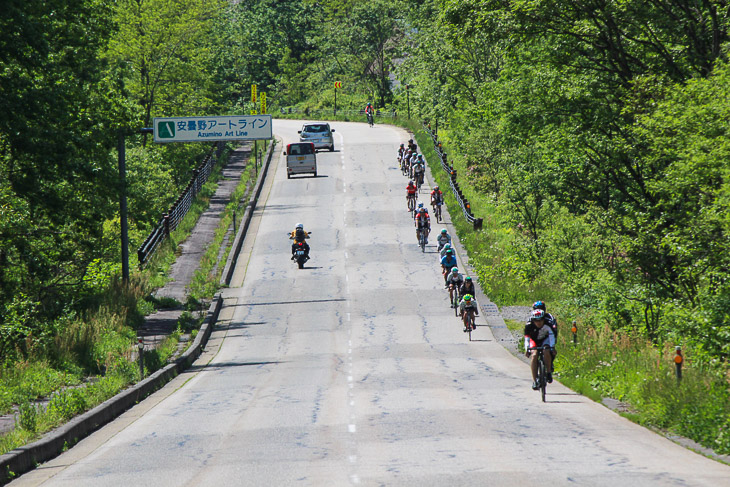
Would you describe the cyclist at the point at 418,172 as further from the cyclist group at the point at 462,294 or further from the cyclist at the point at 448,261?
the cyclist at the point at 448,261

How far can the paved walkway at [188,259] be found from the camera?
25.2m

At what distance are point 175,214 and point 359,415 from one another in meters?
30.4

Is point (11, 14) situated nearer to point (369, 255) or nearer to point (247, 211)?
point (369, 255)

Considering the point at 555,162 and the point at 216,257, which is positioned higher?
the point at 555,162

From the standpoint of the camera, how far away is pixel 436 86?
5534 centimetres

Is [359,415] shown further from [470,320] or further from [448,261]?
[448,261]

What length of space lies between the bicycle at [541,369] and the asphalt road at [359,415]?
12.6 inches

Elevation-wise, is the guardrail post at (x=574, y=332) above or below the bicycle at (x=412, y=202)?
below

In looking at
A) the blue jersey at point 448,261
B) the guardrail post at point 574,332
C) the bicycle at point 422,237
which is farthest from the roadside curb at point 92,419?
the bicycle at point 422,237

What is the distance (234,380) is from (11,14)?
28.2 feet

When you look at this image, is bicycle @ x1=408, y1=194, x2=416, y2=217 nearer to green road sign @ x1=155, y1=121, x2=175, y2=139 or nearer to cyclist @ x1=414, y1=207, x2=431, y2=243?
cyclist @ x1=414, y1=207, x2=431, y2=243

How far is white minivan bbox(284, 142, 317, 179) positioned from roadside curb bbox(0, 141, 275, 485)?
27614mm

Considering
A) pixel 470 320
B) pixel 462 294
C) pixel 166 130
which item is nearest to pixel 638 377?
pixel 470 320

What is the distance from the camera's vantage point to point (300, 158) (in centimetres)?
5375
